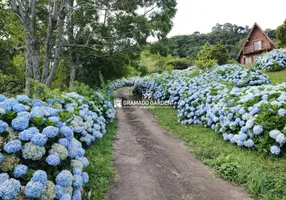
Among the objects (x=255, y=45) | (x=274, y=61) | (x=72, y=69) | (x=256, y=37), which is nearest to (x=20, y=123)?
(x=72, y=69)

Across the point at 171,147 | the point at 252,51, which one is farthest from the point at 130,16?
the point at 252,51

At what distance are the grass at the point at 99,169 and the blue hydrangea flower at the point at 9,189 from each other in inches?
41.9

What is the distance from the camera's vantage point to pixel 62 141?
273cm

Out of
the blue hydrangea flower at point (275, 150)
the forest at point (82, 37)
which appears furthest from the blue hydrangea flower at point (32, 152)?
the forest at point (82, 37)

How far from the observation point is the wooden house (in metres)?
26.9

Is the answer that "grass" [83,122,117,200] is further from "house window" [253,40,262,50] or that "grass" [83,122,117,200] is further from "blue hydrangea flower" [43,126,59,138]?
"house window" [253,40,262,50]

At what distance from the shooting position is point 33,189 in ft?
7.11

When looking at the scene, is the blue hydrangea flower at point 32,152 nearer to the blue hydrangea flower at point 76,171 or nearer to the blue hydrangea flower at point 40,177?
the blue hydrangea flower at point 40,177

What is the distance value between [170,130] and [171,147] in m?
1.67

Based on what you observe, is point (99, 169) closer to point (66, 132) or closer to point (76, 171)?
point (76, 171)

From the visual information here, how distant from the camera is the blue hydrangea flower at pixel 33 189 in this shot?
2.16m

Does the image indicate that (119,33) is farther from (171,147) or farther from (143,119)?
(171,147)

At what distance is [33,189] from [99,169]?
1.77 meters

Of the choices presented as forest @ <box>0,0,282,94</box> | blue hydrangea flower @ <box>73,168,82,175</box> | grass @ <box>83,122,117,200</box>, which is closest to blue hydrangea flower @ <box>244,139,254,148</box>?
grass @ <box>83,122,117,200</box>
